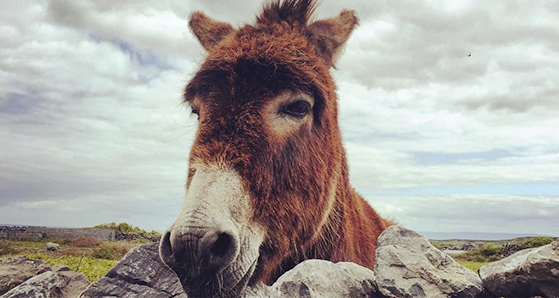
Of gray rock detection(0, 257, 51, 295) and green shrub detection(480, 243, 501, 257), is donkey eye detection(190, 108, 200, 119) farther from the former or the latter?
green shrub detection(480, 243, 501, 257)

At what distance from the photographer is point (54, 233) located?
34.1 metres

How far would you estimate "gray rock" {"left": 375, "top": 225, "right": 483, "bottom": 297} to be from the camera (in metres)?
3.61

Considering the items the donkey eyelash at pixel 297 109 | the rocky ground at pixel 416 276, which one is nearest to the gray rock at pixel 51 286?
the rocky ground at pixel 416 276

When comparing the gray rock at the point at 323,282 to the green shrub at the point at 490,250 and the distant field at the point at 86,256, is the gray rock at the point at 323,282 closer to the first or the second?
the distant field at the point at 86,256

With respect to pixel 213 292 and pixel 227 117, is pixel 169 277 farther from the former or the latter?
pixel 227 117

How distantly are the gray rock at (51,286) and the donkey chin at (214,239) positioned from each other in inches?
127

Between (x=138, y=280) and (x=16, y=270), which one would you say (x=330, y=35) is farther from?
→ (x=16, y=270)

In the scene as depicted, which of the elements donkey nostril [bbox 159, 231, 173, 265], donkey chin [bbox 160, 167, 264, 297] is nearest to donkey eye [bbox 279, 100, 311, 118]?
donkey chin [bbox 160, 167, 264, 297]

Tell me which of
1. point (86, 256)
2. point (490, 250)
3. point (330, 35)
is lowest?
point (86, 256)

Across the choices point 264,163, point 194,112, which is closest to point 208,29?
point 194,112

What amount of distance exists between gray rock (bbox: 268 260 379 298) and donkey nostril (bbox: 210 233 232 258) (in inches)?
20.3

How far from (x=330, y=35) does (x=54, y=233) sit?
35183 millimetres

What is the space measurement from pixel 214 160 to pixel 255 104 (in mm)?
722

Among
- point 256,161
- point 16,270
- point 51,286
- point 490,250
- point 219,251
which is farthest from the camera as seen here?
point 490,250
